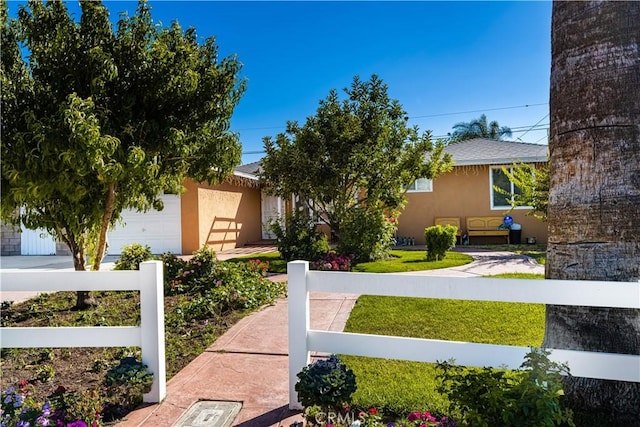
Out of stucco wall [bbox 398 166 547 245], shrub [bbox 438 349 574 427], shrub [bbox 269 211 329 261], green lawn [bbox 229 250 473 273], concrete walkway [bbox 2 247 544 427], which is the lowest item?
concrete walkway [bbox 2 247 544 427]

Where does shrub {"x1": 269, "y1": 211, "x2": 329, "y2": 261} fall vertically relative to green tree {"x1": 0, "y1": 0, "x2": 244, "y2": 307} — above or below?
below

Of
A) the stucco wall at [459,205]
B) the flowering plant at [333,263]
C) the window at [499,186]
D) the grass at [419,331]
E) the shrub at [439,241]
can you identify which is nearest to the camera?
the grass at [419,331]

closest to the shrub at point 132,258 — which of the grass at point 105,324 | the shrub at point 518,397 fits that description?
the grass at point 105,324

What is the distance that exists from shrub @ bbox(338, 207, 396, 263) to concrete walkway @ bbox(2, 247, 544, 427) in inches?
167

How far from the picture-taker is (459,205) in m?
15.4

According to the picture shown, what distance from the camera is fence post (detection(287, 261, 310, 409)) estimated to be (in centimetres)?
285

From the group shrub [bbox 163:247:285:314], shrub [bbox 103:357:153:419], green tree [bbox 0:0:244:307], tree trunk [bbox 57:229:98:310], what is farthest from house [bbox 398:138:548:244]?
shrub [bbox 103:357:153:419]

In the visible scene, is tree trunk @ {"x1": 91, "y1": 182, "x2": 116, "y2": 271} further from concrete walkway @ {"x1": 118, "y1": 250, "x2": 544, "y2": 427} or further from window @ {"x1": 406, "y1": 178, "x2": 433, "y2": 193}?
window @ {"x1": 406, "y1": 178, "x2": 433, "y2": 193}

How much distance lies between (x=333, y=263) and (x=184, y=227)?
6913mm

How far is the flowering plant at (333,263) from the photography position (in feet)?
28.2

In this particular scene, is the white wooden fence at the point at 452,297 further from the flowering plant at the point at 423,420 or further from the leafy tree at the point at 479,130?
the leafy tree at the point at 479,130

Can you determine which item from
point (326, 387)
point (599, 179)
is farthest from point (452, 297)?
point (599, 179)

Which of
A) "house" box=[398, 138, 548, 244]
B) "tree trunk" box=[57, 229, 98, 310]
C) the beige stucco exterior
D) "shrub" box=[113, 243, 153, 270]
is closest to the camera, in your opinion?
"tree trunk" box=[57, 229, 98, 310]

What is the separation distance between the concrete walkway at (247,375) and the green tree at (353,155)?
483cm
